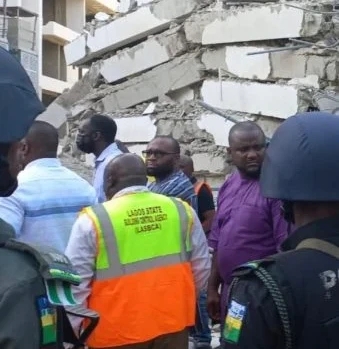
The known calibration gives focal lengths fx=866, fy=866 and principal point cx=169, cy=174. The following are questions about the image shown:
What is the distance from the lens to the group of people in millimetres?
1872

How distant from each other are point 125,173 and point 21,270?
2.65 m

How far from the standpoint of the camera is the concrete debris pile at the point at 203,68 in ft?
30.4

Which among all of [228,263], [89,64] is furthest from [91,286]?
[89,64]

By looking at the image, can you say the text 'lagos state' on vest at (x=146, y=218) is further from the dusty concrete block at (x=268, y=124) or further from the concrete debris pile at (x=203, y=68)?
the dusty concrete block at (x=268, y=124)

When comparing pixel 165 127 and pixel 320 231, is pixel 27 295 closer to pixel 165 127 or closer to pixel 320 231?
pixel 320 231

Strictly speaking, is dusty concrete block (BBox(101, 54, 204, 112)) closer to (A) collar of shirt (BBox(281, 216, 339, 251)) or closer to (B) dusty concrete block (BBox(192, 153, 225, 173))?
(B) dusty concrete block (BBox(192, 153, 225, 173))

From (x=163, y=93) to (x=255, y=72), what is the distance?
1.50m

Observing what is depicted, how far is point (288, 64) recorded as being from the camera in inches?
371

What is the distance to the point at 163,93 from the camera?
35.4 ft

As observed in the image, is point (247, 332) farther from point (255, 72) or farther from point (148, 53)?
point (148, 53)

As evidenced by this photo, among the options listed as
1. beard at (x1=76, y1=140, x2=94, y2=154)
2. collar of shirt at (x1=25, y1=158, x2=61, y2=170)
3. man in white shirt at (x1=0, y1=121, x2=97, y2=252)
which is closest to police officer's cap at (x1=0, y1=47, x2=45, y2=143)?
man in white shirt at (x1=0, y1=121, x2=97, y2=252)

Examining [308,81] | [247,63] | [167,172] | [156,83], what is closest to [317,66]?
[308,81]

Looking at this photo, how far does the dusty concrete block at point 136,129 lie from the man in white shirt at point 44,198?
5.89m

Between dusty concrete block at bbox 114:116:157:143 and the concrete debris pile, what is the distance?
0.5 inches
